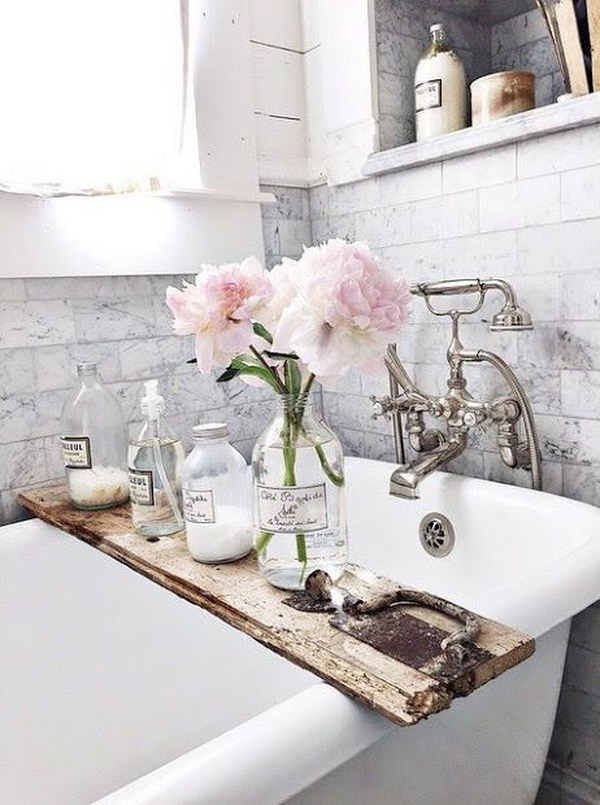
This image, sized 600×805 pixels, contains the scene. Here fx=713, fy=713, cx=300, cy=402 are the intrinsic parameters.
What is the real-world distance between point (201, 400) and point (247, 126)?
605 millimetres

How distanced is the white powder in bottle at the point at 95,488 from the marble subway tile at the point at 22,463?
0.47 feet

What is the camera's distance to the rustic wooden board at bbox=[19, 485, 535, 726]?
0.63 m

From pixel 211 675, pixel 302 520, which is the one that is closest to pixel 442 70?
pixel 302 520

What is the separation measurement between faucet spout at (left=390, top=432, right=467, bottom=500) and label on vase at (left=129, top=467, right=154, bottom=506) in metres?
0.43

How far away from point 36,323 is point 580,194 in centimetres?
98

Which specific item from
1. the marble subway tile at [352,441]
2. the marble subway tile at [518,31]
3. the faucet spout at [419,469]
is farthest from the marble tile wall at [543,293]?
the marble subway tile at [518,31]

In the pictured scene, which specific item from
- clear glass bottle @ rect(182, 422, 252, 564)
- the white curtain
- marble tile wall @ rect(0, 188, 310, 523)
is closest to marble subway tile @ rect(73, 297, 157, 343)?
marble tile wall @ rect(0, 188, 310, 523)

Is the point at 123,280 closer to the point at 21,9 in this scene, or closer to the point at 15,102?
the point at 15,102

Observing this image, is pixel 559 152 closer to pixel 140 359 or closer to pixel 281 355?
pixel 281 355

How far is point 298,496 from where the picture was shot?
2.67 feet

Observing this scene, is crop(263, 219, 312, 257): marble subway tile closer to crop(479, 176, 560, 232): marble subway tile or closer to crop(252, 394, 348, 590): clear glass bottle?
crop(479, 176, 560, 232): marble subway tile

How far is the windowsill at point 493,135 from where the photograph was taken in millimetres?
1112

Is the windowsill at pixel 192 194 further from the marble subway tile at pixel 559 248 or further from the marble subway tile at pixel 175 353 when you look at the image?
the marble subway tile at pixel 559 248

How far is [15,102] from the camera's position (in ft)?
4.13
